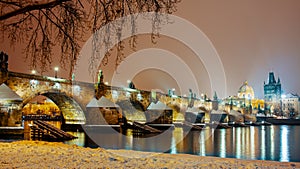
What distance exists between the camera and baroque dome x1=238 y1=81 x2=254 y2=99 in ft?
513

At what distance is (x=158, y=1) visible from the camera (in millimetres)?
6027

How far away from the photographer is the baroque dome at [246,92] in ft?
513

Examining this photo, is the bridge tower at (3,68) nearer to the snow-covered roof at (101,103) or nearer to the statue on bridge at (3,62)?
the statue on bridge at (3,62)

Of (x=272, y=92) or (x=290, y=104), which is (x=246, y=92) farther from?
(x=290, y=104)

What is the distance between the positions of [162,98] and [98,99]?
54.4 ft

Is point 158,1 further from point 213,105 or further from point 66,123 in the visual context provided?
point 213,105

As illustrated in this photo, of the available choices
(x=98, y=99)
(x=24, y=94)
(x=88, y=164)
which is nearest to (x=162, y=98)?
(x=98, y=99)

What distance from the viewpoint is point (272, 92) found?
16312 cm

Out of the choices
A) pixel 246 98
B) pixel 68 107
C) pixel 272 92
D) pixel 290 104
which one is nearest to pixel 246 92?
pixel 246 98

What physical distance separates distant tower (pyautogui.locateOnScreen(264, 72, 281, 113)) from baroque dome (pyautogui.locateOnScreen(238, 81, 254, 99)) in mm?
8300

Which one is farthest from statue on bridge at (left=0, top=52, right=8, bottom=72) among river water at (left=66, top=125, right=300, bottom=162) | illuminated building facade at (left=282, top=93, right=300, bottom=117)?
illuminated building facade at (left=282, top=93, right=300, bottom=117)

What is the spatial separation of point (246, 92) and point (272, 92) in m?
16.8

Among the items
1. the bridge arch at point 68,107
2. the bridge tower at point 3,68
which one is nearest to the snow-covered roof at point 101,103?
the bridge arch at point 68,107

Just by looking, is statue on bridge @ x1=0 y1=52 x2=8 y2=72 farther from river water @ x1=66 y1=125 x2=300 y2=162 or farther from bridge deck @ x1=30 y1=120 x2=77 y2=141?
river water @ x1=66 y1=125 x2=300 y2=162
